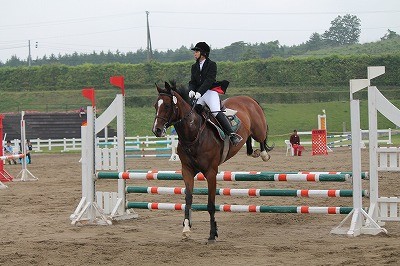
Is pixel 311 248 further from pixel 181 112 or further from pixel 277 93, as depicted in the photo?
pixel 277 93

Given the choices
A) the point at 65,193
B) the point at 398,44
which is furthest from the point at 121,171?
the point at 398,44

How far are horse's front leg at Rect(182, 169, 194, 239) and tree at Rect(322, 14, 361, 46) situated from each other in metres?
124

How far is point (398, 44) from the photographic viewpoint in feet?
279

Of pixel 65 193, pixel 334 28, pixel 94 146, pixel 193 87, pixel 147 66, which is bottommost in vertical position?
pixel 65 193

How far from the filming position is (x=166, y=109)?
29.6 feet

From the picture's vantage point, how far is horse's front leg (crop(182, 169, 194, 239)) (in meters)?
9.28

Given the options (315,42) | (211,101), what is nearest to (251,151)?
(211,101)

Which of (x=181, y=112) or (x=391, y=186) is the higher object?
(x=181, y=112)

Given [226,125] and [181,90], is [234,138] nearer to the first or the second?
[226,125]

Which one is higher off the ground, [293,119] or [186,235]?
[293,119]

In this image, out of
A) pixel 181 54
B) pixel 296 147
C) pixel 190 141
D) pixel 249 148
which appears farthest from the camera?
pixel 181 54

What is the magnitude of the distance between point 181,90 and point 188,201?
4.73 ft

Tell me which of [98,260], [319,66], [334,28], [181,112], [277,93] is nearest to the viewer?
[98,260]

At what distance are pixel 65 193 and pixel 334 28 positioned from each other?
396 ft
